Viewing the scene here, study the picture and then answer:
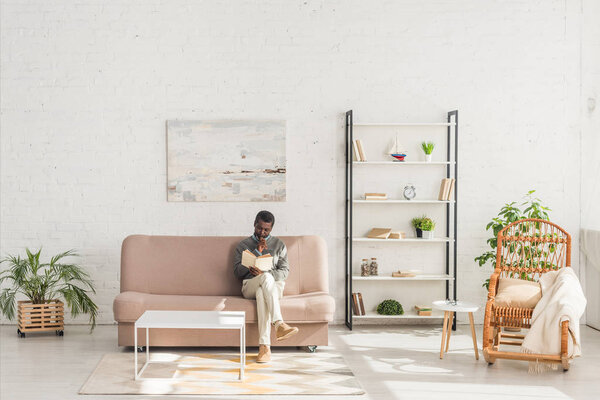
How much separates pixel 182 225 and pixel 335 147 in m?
1.68

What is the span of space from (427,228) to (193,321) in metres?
2.77

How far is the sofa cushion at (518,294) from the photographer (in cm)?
491

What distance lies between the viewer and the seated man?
197 inches

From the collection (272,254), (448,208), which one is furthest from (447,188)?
(272,254)

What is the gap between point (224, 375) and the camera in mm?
4543

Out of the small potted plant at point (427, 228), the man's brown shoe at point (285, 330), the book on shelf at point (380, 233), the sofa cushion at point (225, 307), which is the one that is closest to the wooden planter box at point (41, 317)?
the sofa cushion at point (225, 307)

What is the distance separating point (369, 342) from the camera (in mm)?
5668

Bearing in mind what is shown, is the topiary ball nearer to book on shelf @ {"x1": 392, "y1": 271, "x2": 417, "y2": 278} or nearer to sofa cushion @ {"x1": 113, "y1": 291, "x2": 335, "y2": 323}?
book on shelf @ {"x1": 392, "y1": 271, "x2": 417, "y2": 278}

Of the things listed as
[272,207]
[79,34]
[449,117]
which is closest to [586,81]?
[449,117]

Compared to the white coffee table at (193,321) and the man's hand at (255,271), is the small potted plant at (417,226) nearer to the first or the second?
the man's hand at (255,271)

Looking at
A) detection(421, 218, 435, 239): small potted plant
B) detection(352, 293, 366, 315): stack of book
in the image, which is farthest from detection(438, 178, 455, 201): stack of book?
detection(352, 293, 366, 315): stack of book

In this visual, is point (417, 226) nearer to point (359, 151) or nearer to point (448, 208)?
point (448, 208)

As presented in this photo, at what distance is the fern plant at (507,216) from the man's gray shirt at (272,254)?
1.94 m

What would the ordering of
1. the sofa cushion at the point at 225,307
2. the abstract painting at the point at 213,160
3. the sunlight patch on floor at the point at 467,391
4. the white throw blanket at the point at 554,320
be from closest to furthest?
the sunlight patch on floor at the point at 467,391 < the white throw blanket at the point at 554,320 < the sofa cushion at the point at 225,307 < the abstract painting at the point at 213,160
